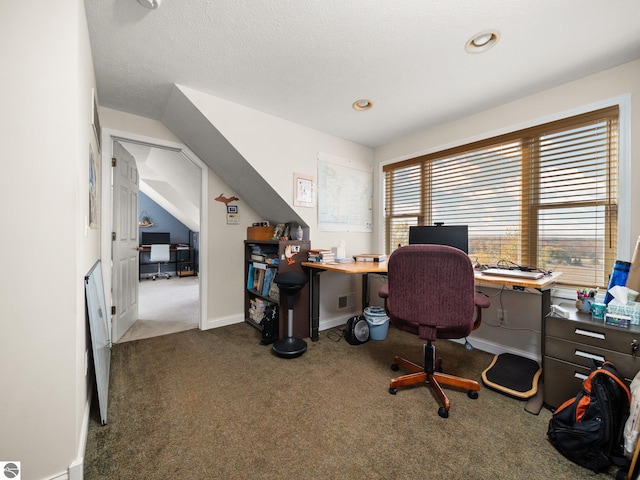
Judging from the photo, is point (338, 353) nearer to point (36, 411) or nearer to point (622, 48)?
point (36, 411)

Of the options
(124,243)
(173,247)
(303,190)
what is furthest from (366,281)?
(173,247)

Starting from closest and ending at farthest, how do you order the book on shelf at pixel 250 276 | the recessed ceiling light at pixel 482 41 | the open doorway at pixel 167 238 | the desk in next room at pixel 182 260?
the recessed ceiling light at pixel 482 41, the book on shelf at pixel 250 276, the open doorway at pixel 167 238, the desk in next room at pixel 182 260

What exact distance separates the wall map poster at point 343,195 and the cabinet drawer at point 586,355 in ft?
7.22

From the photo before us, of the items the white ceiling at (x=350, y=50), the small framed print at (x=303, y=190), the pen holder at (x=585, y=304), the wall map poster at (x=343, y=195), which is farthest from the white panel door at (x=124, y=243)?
the pen holder at (x=585, y=304)

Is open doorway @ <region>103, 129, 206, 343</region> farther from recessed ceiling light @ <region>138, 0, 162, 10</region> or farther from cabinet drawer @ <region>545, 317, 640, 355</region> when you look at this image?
cabinet drawer @ <region>545, 317, 640, 355</region>

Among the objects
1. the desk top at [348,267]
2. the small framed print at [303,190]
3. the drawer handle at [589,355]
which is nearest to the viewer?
the drawer handle at [589,355]

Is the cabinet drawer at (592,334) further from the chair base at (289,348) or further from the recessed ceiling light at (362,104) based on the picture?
the recessed ceiling light at (362,104)

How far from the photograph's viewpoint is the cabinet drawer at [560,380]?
1.57 metres

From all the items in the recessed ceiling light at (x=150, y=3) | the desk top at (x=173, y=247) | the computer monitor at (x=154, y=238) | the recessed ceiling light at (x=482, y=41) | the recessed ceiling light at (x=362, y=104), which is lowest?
the desk top at (x=173, y=247)

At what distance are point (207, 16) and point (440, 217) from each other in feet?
8.96

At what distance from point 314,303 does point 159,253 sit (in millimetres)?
5555

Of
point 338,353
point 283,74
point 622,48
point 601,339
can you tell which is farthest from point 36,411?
point 622,48

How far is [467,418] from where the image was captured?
62.3 inches

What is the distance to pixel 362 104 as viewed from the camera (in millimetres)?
2531
